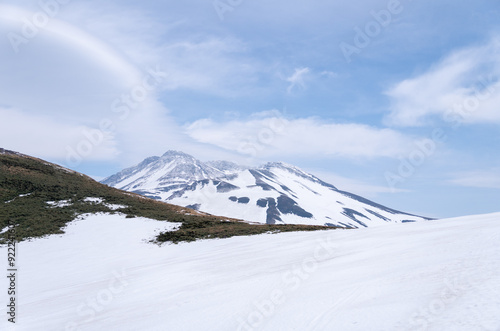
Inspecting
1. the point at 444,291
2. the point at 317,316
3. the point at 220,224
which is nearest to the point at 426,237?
the point at 444,291

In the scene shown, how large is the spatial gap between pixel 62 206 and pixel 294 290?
134ft

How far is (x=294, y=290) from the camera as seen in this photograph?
982cm

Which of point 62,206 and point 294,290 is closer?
point 294,290

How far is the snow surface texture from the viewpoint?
6.76m

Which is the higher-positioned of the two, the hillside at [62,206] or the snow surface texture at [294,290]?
the hillside at [62,206]

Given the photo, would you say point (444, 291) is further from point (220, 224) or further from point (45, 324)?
point (220, 224)

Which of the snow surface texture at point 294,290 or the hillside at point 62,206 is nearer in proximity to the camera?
the snow surface texture at point 294,290

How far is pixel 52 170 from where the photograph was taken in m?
57.9

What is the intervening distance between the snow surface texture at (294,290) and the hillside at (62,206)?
1261 cm

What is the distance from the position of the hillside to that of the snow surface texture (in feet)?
41.4

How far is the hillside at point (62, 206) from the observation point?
103 feet

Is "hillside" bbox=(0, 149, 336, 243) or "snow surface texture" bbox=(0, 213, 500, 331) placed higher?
"hillside" bbox=(0, 149, 336, 243)

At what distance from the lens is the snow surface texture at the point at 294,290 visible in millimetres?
6758

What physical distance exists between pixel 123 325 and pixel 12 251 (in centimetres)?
2360
